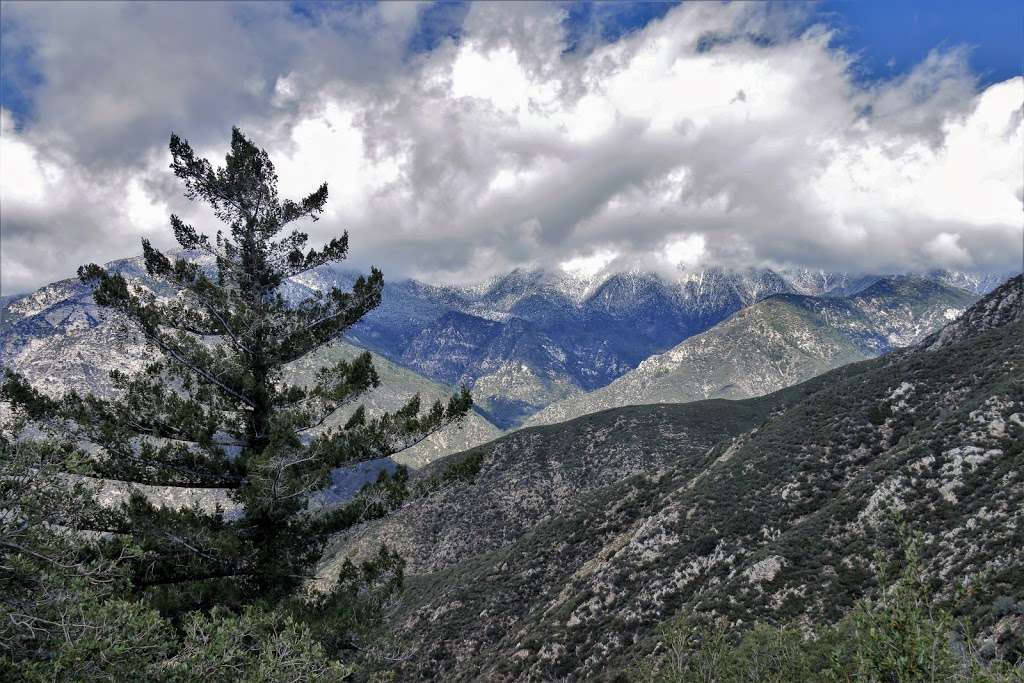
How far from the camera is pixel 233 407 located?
68.9 ft

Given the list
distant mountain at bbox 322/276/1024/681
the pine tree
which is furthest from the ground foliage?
distant mountain at bbox 322/276/1024/681

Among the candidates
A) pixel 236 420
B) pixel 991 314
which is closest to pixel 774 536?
pixel 236 420

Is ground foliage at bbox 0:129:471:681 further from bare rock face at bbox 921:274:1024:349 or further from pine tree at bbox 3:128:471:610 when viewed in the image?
bare rock face at bbox 921:274:1024:349

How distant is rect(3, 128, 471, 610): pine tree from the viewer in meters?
18.7

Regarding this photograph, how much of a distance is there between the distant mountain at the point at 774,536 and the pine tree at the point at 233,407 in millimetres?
4078

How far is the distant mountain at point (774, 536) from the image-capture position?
32750 mm

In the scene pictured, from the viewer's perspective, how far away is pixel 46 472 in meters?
10.2

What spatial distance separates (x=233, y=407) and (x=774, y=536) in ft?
141

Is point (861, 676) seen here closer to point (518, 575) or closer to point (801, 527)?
point (801, 527)

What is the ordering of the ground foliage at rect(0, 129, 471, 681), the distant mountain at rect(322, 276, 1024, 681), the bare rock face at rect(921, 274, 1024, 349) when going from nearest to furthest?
the ground foliage at rect(0, 129, 471, 681), the distant mountain at rect(322, 276, 1024, 681), the bare rock face at rect(921, 274, 1024, 349)

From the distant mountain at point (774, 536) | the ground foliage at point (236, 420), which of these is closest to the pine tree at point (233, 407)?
the ground foliage at point (236, 420)

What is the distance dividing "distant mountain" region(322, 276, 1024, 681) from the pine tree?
4.08m

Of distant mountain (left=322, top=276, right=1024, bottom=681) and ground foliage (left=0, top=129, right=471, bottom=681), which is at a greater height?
ground foliage (left=0, top=129, right=471, bottom=681)

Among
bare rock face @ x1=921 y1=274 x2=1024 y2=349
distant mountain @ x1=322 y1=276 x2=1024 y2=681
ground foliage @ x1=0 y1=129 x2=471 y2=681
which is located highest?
ground foliage @ x1=0 y1=129 x2=471 y2=681
